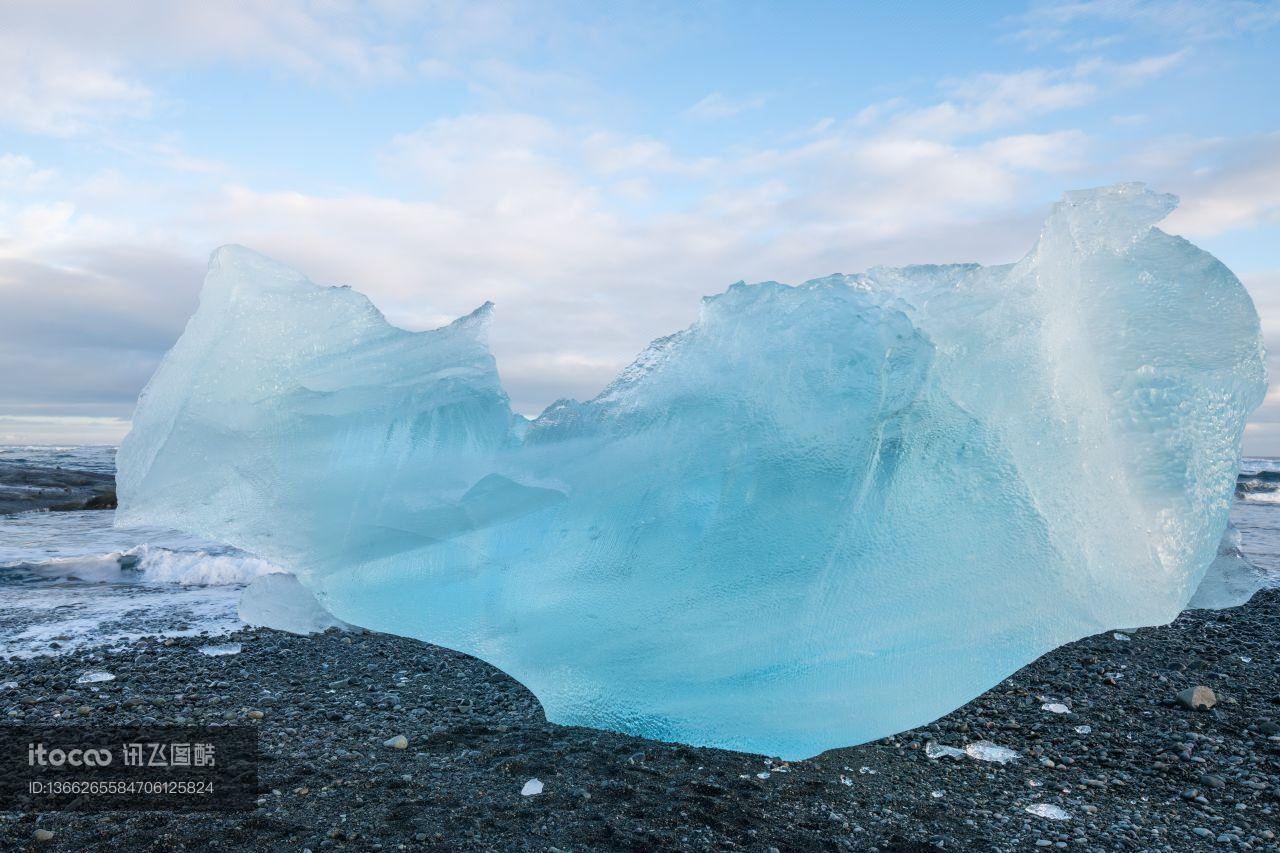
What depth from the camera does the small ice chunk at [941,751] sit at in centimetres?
411

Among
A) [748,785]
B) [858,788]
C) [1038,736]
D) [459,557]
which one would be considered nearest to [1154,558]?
[1038,736]

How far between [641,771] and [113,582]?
815 centimetres

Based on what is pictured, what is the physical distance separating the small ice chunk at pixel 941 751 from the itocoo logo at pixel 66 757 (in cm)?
401

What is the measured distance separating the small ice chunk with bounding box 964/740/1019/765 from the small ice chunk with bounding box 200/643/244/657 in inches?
200

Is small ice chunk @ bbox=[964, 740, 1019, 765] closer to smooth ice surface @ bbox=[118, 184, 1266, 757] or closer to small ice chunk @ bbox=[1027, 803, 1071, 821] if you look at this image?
small ice chunk @ bbox=[1027, 803, 1071, 821]

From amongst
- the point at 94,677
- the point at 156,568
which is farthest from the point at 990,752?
the point at 156,568

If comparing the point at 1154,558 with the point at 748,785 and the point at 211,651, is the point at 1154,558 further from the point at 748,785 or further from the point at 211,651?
the point at 211,651

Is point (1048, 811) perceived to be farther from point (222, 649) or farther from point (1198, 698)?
point (222, 649)

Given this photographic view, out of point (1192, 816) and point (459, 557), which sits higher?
point (459, 557)

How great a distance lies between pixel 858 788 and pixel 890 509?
→ 1.27m

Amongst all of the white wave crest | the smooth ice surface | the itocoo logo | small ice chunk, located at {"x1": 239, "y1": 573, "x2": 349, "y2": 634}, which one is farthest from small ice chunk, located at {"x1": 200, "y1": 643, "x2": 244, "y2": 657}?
the white wave crest

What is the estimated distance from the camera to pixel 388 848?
2.96 m

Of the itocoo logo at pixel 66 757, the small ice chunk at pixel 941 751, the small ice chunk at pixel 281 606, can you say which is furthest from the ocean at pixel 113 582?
the small ice chunk at pixel 941 751

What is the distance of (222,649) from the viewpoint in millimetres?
6105
